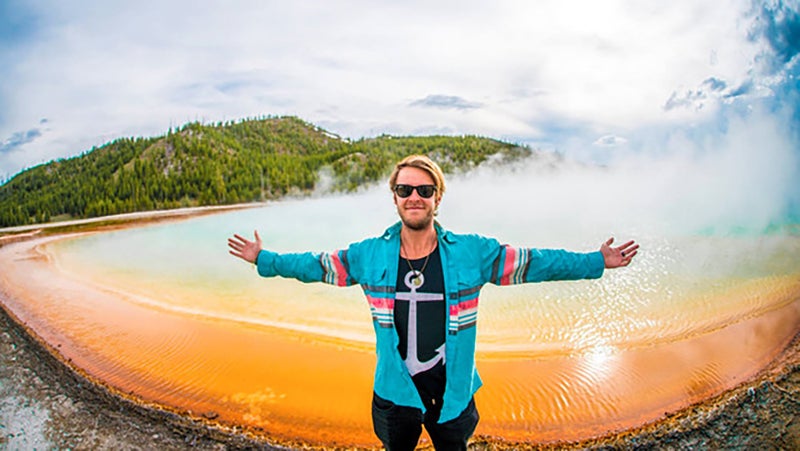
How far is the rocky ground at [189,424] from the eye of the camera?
13.8 ft

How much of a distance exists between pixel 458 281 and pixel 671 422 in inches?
162

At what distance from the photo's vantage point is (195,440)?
430 cm

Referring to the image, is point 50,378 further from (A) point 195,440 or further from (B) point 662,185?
(B) point 662,185

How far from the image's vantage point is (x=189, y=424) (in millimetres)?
4578

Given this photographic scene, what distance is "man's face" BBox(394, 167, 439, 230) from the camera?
216cm

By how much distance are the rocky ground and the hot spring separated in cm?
31

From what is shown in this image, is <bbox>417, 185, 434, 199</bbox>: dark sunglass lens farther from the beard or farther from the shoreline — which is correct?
the shoreline

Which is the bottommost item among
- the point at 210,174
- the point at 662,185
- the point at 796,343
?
the point at 796,343

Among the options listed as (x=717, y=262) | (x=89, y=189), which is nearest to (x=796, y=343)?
(x=717, y=262)

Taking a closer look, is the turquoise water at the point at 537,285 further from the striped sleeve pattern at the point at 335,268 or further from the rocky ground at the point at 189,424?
the striped sleeve pattern at the point at 335,268

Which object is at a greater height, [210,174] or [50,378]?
[210,174]

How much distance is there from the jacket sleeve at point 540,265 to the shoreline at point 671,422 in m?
2.79

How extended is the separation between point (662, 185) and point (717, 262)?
91.1 ft

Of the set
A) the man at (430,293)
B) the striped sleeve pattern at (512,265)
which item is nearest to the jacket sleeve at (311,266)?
the man at (430,293)
